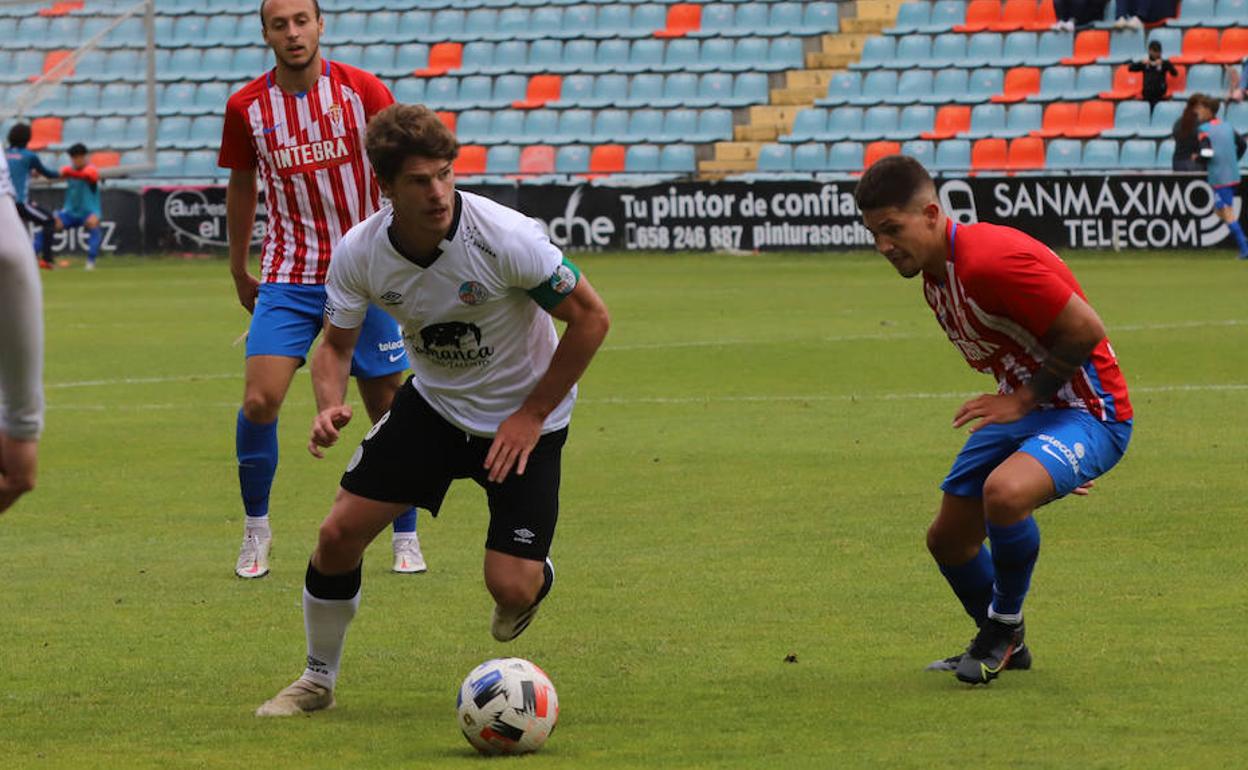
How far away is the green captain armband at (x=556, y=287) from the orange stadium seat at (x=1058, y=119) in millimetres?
25155

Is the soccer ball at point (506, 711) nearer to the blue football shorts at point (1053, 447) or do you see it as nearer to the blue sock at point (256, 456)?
the blue football shorts at point (1053, 447)

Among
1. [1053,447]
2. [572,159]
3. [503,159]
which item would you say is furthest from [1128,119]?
[1053,447]

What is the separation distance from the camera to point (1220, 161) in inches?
989

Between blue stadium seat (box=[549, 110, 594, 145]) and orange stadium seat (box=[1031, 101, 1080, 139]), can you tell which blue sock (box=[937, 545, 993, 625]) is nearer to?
orange stadium seat (box=[1031, 101, 1080, 139])

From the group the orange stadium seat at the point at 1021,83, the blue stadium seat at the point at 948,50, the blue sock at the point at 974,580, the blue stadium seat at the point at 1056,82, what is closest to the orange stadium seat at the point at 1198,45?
the blue stadium seat at the point at 1056,82

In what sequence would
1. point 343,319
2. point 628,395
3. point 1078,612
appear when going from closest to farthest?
point 343,319
point 1078,612
point 628,395

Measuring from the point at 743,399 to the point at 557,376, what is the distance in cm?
798

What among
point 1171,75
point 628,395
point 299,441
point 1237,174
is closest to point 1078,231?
point 1237,174

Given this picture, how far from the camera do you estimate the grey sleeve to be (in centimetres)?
378

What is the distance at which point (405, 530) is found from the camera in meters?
8.12

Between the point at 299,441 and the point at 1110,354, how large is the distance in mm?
6840

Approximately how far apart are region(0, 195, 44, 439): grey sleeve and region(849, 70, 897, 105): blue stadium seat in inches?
1134

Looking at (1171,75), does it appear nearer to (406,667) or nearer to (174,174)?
(174,174)

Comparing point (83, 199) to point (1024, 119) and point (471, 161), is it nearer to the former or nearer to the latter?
point (471, 161)
